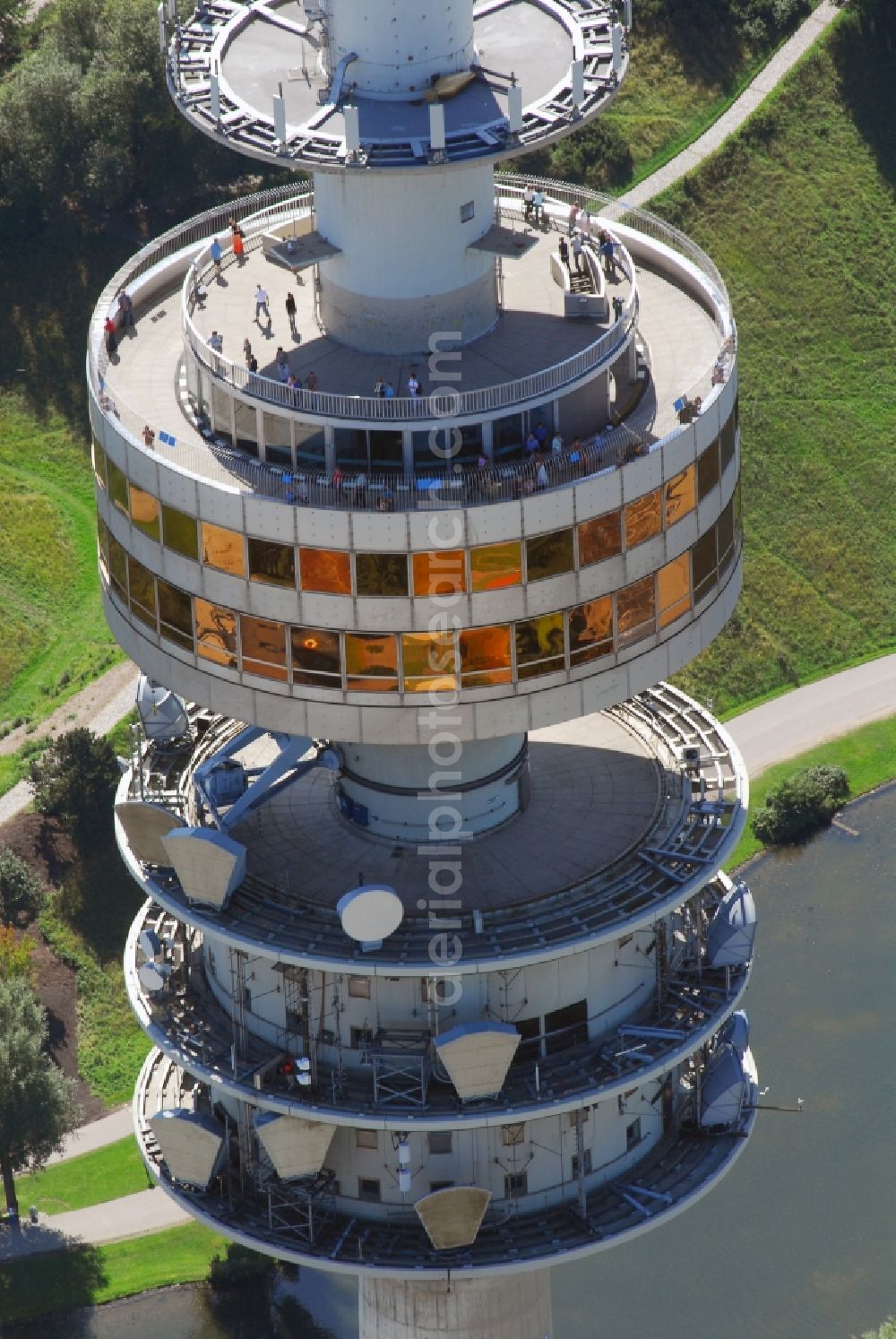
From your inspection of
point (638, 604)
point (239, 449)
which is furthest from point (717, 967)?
point (239, 449)

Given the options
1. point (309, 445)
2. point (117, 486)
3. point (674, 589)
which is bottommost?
point (674, 589)

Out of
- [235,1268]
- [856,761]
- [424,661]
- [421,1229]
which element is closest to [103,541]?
[424,661]

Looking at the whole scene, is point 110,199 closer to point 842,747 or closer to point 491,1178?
point 842,747

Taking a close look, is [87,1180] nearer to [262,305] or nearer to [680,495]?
[262,305]

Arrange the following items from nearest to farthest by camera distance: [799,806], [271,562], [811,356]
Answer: [271,562]
[799,806]
[811,356]

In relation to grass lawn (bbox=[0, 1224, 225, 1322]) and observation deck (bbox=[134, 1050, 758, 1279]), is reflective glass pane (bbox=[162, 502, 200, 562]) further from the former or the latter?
grass lawn (bbox=[0, 1224, 225, 1322])

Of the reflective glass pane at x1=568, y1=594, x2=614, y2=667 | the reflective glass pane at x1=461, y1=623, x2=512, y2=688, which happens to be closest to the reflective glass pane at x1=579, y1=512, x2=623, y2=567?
the reflective glass pane at x1=568, y1=594, x2=614, y2=667
